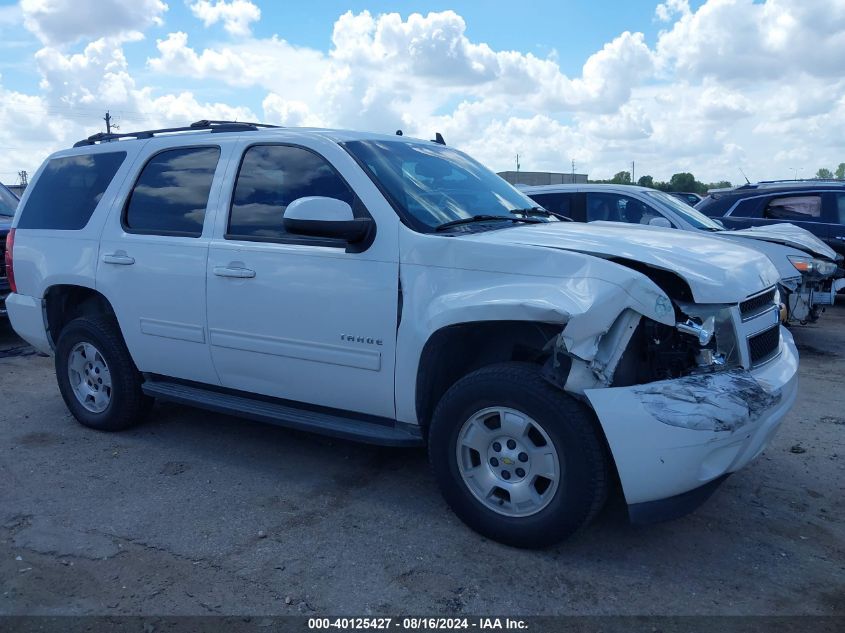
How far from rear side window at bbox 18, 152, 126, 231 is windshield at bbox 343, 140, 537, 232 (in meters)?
2.12

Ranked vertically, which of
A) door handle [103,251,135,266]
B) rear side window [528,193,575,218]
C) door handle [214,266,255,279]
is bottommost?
door handle [214,266,255,279]

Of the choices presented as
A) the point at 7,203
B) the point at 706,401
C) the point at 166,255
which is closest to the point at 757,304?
the point at 706,401

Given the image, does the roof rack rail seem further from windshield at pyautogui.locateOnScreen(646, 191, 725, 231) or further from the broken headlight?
windshield at pyautogui.locateOnScreen(646, 191, 725, 231)

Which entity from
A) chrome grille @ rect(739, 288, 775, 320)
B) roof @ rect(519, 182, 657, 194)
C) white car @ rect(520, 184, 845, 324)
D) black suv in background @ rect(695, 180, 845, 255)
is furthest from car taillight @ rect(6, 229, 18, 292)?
black suv in background @ rect(695, 180, 845, 255)

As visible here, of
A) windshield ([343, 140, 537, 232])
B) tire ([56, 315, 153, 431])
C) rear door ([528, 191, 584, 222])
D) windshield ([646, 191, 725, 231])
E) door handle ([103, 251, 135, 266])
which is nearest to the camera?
windshield ([343, 140, 537, 232])

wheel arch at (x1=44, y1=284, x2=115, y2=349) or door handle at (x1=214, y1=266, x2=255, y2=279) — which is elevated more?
door handle at (x1=214, y1=266, x2=255, y2=279)

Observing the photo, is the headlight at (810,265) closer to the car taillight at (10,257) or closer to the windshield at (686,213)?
the windshield at (686,213)

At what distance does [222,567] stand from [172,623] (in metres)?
0.45

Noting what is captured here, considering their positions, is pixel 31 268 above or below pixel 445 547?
above

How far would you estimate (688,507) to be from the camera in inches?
130

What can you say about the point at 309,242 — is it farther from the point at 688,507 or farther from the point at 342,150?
the point at 688,507

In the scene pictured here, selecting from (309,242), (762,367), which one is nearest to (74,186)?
(309,242)

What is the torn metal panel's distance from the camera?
3.08m

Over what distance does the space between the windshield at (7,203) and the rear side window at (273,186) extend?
6380 mm
